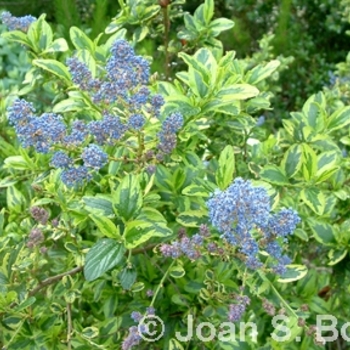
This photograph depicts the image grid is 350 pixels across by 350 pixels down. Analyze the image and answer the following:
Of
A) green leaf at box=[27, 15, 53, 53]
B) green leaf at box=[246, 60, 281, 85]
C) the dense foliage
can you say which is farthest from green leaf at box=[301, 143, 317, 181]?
green leaf at box=[27, 15, 53, 53]

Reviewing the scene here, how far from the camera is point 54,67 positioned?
1.40m

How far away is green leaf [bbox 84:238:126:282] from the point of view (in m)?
1.09

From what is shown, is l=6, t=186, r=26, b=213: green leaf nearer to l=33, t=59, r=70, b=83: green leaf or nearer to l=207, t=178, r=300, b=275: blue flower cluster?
l=33, t=59, r=70, b=83: green leaf

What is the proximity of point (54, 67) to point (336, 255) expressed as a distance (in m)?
0.80

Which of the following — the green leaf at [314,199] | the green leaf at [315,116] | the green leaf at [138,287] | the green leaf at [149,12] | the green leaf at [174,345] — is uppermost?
the green leaf at [149,12]

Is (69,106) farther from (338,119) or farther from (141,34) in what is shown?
(338,119)

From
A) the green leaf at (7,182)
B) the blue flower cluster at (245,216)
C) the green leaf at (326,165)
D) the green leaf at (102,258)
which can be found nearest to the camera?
the blue flower cluster at (245,216)

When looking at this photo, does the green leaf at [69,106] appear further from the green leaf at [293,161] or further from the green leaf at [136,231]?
the green leaf at [293,161]

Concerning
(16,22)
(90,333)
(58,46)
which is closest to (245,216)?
(90,333)

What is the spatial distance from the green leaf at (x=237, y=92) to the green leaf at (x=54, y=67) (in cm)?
38

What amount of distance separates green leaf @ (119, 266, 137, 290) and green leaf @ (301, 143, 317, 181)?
443 mm

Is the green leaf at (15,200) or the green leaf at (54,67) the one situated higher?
the green leaf at (54,67)

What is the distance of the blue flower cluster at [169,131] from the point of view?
1173mm

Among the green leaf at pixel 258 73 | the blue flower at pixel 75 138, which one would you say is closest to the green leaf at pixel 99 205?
the blue flower at pixel 75 138
